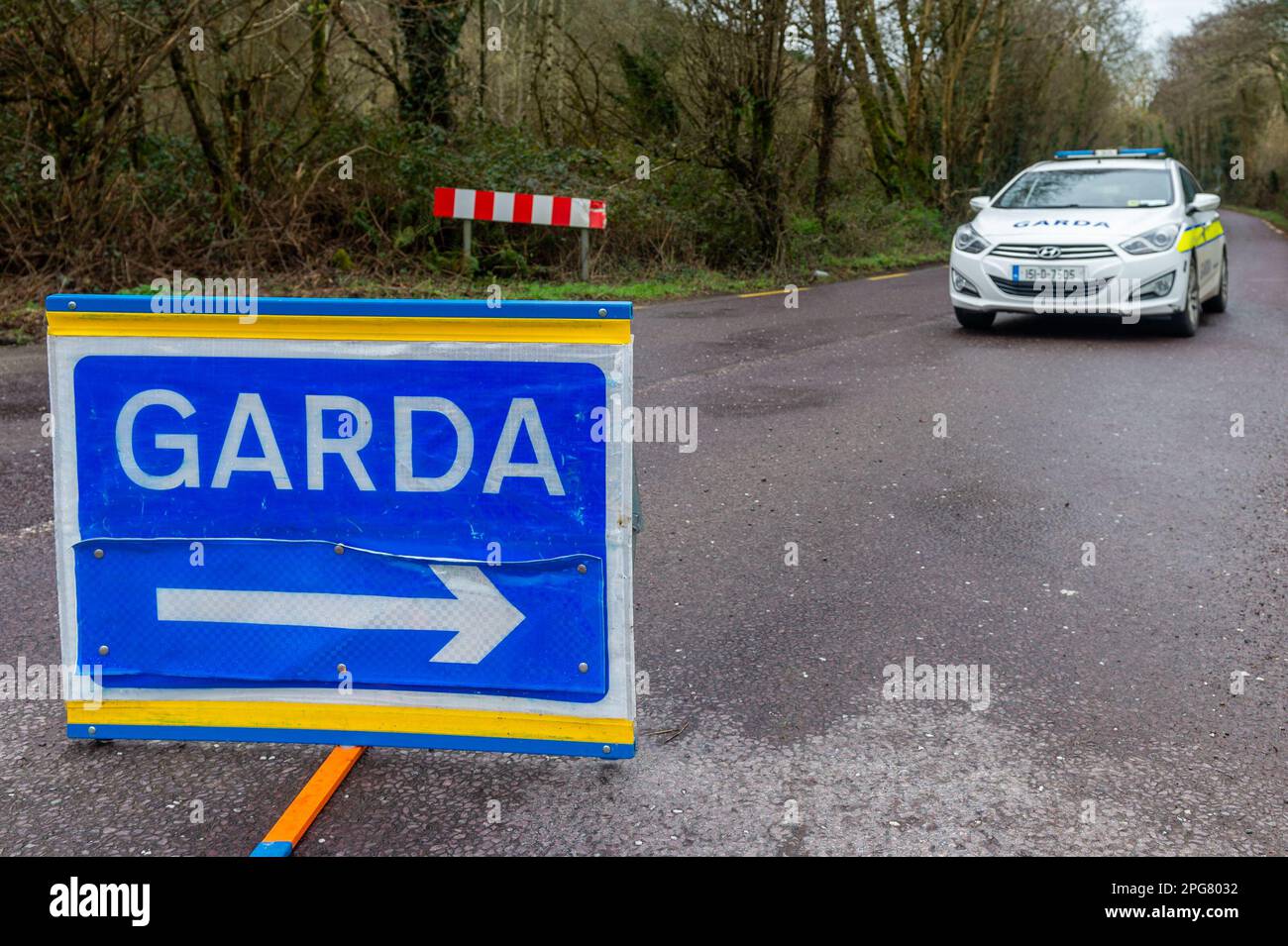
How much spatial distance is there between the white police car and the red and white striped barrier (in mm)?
5638

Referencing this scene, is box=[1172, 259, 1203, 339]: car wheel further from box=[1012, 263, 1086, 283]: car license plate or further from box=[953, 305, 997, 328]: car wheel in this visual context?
box=[953, 305, 997, 328]: car wheel

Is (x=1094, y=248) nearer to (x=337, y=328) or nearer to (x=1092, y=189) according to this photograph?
(x=1092, y=189)

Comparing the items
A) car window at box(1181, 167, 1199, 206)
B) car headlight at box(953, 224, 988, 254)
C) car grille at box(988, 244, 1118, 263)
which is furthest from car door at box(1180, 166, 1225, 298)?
car headlight at box(953, 224, 988, 254)

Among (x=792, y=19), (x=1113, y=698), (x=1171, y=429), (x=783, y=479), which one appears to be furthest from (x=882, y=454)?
(x=792, y=19)

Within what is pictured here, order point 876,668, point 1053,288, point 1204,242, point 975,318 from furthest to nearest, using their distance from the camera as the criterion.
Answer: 1. point 975,318
2. point 1204,242
3. point 1053,288
4. point 876,668

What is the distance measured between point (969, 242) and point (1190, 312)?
221 cm

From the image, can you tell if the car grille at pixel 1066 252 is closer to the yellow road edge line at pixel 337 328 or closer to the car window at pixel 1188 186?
the car window at pixel 1188 186

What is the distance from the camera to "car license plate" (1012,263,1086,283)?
39.1ft

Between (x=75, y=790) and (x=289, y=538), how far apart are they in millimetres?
893

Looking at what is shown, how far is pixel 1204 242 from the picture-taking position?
1295 cm

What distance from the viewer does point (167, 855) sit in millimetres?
3223

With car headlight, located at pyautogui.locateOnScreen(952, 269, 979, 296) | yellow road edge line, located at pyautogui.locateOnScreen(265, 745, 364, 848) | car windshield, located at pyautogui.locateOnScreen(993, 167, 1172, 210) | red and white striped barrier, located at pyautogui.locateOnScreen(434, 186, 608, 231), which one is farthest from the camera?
red and white striped barrier, located at pyautogui.locateOnScreen(434, 186, 608, 231)

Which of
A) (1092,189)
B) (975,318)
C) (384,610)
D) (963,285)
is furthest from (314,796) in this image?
(1092,189)

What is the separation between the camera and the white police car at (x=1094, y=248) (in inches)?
467
